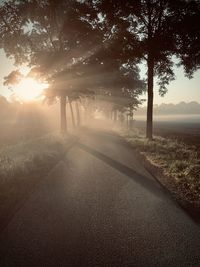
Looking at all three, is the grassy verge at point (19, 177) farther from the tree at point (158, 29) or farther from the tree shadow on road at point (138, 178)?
the tree at point (158, 29)

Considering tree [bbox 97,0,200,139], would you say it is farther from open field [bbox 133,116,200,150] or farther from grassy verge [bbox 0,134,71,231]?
grassy verge [bbox 0,134,71,231]

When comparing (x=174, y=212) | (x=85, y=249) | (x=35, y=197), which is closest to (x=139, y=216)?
(x=174, y=212)

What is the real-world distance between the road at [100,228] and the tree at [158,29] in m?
14.0

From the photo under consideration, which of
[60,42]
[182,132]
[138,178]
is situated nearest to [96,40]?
[60,42]

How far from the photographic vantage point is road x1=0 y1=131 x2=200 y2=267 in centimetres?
511

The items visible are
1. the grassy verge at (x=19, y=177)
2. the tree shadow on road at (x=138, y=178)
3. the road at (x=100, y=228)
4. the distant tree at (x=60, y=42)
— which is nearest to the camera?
the road at (x=100, y=228)

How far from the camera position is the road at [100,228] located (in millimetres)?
5109

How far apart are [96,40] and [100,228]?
77.5 ft

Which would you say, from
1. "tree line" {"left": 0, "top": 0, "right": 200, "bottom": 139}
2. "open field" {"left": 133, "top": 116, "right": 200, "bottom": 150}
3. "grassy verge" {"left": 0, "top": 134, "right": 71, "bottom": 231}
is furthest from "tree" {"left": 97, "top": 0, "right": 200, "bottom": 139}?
"grassy verge" {"left": 0, "top": 134, "right": 71, "bottom": 231}

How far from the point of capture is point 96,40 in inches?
1070

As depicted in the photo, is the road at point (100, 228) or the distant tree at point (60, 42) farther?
the distant tree at point (60, 42)

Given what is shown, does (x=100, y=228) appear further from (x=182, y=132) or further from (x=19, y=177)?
(x=182, y=132)

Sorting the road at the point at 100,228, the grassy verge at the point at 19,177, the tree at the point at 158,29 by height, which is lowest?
the road at the point at 100,228

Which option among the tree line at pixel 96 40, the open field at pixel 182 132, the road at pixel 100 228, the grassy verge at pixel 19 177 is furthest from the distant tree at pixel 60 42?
the road at pixel 100 228
